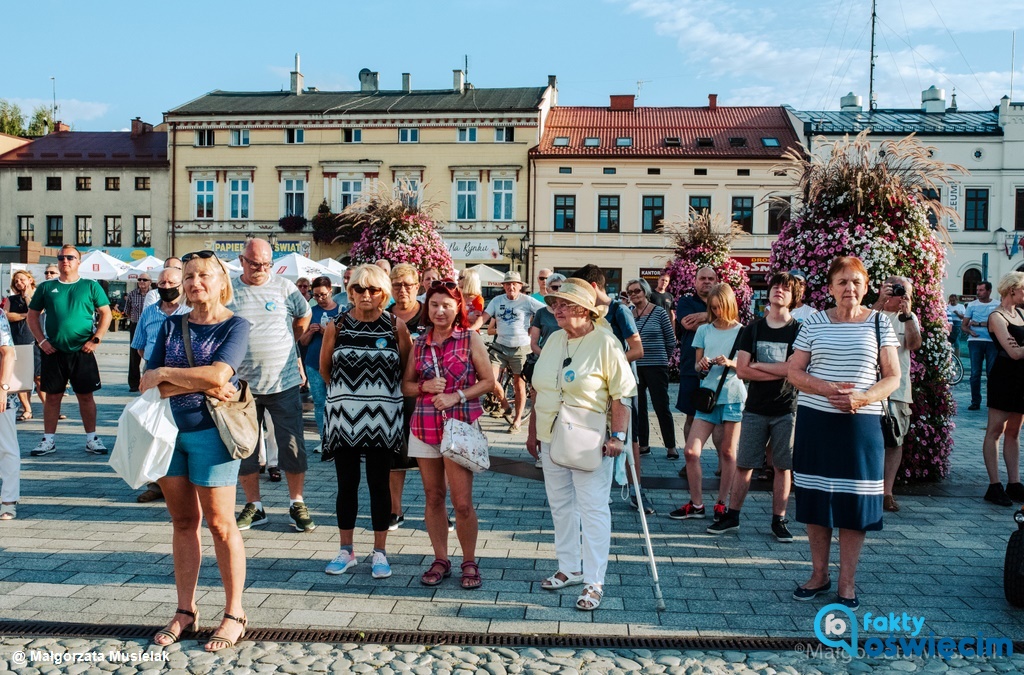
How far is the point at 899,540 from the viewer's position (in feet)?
19.6

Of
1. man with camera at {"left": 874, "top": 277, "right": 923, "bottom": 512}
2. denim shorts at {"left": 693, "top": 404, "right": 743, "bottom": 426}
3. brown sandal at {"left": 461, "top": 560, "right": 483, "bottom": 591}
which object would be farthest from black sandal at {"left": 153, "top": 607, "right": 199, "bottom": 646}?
man with camera at {"left": 874, "top": 277, "right": 923, "bottom": 512}

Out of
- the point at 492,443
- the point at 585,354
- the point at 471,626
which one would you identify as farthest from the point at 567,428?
the point at 492,443

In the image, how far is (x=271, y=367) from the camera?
6066mm

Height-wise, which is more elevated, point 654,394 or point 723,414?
point 723,414

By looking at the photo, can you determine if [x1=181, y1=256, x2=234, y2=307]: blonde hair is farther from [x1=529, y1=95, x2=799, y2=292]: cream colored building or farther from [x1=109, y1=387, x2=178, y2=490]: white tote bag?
[x1=529, y1=95, x2=799, y2=292]: cream colored building

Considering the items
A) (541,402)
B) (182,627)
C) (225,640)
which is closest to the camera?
(225,640)

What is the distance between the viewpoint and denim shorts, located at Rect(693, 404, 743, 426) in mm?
6500

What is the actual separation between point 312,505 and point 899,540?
4.33 meters

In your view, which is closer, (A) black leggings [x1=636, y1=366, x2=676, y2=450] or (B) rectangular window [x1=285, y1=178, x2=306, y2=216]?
(A) black leggings [x1=636, y1=366, x2=676, y2=450]

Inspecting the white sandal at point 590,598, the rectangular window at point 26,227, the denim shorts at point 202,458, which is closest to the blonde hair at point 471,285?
the white sandal at point 590,598

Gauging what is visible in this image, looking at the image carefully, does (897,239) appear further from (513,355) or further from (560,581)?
(513,355)

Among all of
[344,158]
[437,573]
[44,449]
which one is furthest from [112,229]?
[437,573]

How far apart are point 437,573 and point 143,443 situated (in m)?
1.88

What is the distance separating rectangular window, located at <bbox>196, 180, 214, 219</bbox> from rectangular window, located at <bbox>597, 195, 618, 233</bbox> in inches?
747
